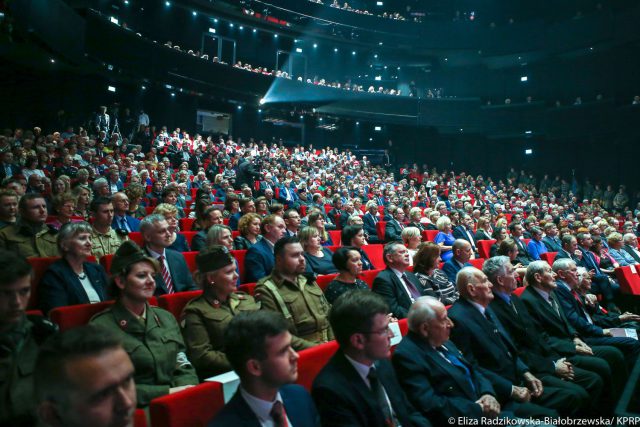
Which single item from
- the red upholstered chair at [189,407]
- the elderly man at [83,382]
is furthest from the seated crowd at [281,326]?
the red upholstered chair at [189,407]

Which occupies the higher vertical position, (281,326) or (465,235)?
(281,326)

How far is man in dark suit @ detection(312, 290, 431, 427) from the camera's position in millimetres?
1552

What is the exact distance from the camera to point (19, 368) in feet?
4.61

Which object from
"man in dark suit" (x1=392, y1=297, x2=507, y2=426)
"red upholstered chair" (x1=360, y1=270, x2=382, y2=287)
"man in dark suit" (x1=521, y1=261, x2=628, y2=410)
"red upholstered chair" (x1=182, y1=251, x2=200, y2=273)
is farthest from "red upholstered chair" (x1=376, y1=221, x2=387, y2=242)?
"man in dark suit" (x1=392, y1=297, x2=507, y2=426)

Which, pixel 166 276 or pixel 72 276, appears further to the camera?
pixel 166 276

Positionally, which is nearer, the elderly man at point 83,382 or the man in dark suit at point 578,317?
the elderly man at point 83,382

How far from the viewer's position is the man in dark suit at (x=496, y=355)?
233 cm

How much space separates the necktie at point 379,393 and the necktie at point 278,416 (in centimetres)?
43

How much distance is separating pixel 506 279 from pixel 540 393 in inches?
28.1

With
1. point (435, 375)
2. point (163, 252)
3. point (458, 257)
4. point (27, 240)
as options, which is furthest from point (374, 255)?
point (27, 240)

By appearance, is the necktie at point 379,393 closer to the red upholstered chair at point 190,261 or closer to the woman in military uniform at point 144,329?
the woman in military uniform at point 144,329

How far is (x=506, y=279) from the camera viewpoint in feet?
9.67

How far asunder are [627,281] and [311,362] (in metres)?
4.12

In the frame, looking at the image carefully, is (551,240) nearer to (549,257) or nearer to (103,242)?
(549,257)
